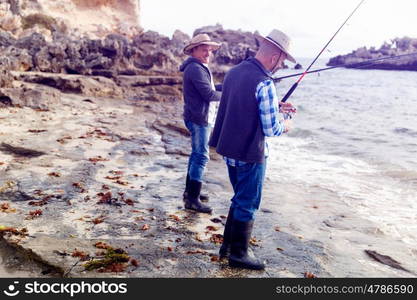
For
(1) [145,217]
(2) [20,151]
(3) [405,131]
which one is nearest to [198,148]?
(1) [145,217]

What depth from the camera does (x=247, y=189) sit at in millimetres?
3838

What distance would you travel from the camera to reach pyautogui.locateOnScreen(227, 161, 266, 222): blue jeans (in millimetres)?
3793

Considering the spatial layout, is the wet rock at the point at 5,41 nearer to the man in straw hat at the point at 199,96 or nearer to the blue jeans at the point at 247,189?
the man in straw hat at the point at 199,96

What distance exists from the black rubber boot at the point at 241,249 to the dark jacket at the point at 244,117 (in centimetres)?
73

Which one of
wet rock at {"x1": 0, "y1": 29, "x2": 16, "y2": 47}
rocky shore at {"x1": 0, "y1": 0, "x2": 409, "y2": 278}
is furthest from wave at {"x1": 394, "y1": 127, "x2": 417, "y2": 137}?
wet rock at {"x1": 0, "y1": 29, "x2": 16, "y2": 47}

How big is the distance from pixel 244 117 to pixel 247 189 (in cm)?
71

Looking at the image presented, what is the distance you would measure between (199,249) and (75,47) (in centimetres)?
2207

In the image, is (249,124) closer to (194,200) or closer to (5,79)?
(194,200)

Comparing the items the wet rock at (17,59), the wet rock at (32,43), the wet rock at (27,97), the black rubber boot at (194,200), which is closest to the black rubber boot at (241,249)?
the black rubber boot at (194,200)

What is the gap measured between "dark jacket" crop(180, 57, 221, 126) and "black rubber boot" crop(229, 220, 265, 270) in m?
1.87

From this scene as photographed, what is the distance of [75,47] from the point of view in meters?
23.7

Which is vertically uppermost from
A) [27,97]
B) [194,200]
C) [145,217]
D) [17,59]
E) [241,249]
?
[17,59]

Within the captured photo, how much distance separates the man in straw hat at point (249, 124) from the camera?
3.60 meters

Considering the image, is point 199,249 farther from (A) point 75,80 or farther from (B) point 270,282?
(A) point 75,80
